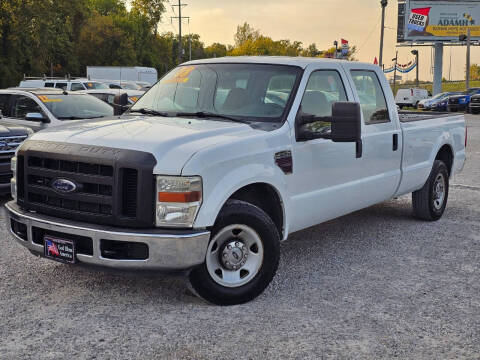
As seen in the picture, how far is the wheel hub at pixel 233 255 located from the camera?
4602mm

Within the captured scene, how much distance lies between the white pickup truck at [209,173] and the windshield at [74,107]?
4.65 m

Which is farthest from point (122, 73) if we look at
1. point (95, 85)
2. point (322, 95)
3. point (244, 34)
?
point (244, 34)

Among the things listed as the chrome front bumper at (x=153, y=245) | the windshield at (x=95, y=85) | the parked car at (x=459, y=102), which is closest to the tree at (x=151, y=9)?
the parked car at (x=459, y=102)

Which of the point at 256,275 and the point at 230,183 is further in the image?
the point at 256,275

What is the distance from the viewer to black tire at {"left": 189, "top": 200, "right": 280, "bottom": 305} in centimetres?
448

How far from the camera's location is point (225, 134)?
15.5 feet

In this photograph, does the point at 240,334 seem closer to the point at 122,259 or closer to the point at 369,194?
the point at 122,259

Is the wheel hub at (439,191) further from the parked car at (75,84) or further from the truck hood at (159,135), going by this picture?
the parked car at (75,84)

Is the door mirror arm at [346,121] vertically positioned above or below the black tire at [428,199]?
above

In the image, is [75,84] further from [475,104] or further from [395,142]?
[475,104]

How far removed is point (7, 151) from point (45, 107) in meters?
2.02

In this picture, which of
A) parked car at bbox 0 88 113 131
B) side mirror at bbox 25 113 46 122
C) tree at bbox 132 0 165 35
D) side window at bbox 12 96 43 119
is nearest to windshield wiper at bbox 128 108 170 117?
side mirror at bbox 25 113 46 122

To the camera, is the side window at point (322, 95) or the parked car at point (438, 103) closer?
the side window at point (322, 95)

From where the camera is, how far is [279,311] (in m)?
4.54
